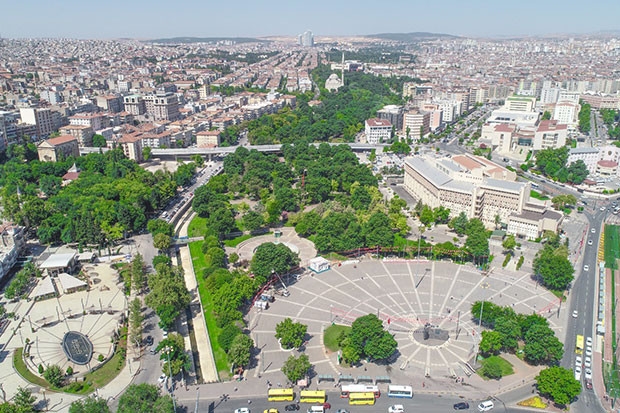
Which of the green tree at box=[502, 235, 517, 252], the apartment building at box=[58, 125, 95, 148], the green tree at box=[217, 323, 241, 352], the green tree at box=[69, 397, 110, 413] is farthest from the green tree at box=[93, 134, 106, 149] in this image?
the green tree at box=[502, 235, 517, 252]

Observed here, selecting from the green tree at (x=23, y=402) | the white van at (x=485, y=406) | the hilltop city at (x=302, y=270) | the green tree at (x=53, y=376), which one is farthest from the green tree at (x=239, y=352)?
the white van at (x=485, y=406)

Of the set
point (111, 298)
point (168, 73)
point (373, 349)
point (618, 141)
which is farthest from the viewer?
point (168, 73)

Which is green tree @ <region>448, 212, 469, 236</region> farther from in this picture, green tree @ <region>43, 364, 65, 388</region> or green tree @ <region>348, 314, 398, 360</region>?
green tree @ <region>43, 364, 65, 388</region>

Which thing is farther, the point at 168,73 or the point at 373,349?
the point at 168,73

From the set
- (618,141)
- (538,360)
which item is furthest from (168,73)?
(538,360)

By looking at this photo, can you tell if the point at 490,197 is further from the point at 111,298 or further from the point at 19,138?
the point at 19,138

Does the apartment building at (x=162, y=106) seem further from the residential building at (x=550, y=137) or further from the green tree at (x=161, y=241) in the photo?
the residential building at (x=550, y=137)
